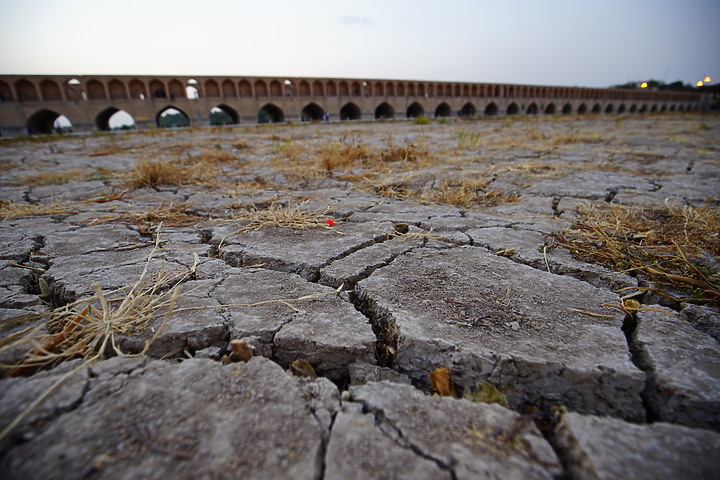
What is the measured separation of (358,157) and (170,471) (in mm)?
3641

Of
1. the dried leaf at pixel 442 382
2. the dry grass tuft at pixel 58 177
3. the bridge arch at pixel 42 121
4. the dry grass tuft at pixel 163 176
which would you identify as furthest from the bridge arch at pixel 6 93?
the dried leaf at pixel 442 382

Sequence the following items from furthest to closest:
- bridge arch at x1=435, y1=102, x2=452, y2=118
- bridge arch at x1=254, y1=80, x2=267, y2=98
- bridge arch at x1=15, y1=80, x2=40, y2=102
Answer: bridge arch at x1=435, y1=102, x2=452, y2=118
bridge arch at x1=254, y1=80, x2=267, y2=98
bridge arch at x1=15, y1=80, x2=40, y2=102


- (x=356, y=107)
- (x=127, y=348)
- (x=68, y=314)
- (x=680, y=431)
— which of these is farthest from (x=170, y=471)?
(x=356, y=107)

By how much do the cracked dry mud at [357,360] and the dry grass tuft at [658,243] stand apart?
0.30 feet

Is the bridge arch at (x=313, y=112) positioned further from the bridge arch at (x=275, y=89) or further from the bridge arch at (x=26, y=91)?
the bridge arch at (x=26, y=91)

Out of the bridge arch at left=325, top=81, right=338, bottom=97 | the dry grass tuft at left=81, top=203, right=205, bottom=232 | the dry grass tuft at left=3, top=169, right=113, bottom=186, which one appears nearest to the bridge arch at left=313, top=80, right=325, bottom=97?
the bridge arch at left=325, top=81, right=338, bottom=97

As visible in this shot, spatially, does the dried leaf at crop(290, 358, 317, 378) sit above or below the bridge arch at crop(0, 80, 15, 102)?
below

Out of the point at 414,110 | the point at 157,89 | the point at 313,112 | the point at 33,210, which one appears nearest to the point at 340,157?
the point at 33,210

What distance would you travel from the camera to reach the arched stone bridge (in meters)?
18.2

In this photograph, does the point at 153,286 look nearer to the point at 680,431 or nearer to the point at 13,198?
the point at 680,431

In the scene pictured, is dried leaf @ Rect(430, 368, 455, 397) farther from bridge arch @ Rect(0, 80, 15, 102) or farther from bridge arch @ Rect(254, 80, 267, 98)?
bridge arch @ Rect(0, 80, 15, 102)

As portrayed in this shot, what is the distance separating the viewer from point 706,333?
90cm

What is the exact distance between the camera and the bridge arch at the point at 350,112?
25.8 metres

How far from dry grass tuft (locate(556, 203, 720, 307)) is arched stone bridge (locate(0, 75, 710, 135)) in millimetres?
23323
